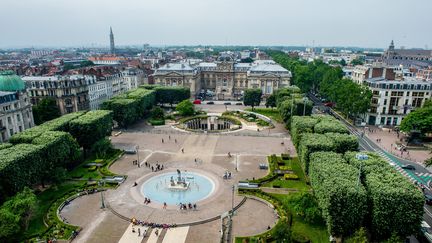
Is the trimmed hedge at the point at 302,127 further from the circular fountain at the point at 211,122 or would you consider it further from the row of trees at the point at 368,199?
the circular fountain at the point at 211,122

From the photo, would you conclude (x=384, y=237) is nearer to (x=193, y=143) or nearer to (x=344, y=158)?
(x=344, y=158)

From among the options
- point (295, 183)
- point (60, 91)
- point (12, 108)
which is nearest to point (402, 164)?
point (295, 183)

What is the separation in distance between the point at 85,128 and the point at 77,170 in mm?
11226

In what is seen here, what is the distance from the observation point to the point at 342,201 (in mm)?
43906

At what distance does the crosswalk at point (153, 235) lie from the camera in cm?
4694

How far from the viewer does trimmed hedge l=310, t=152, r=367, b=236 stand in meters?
43.7

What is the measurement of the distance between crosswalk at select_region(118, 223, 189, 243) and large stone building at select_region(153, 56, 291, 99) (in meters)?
131

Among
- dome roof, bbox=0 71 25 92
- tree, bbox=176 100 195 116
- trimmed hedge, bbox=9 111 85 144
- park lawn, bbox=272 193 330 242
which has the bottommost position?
park lawn, bbox=272 193 330 242

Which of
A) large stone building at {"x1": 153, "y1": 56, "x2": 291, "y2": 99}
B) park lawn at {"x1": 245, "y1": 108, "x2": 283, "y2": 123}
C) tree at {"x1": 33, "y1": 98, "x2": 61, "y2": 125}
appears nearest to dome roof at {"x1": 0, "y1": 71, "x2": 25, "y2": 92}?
tree at {"x1": 33, "y1": 98, "x2": 61, "y2": 125}

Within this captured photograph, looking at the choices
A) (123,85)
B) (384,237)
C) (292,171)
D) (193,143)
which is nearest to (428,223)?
(384,237)

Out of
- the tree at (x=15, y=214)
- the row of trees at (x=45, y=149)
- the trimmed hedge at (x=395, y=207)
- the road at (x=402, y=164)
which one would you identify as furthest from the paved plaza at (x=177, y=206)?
the road at (x=402, y=164)

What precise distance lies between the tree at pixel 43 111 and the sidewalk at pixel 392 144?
11156cm

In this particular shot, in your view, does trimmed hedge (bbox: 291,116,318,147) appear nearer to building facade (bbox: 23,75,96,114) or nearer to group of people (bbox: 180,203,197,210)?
group of people (bbox: 180,203,197,210)

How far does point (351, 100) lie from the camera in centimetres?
11331
